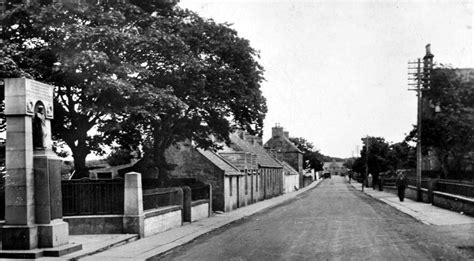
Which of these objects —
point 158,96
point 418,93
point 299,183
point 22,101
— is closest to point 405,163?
point 299,183

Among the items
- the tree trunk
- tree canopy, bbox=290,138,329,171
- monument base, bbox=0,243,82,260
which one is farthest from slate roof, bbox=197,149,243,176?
tree canopy, bbox=290,138,329,171

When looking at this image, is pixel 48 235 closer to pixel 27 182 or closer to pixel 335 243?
pixel 27 182

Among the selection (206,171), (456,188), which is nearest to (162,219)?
(206,171)

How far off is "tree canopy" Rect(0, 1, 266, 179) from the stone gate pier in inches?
209

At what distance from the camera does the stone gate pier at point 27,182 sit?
12.5 m

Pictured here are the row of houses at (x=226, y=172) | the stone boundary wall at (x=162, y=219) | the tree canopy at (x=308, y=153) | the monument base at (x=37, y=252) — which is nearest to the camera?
the monument base at (x=37, y=252)

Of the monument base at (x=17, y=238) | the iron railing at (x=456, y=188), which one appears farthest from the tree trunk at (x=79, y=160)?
the iron railing at (x=456, y=188)

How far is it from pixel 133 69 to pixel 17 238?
891 cm

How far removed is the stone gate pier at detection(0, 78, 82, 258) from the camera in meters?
12.5

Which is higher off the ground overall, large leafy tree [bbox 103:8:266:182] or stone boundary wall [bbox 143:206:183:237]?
large leafy tree [bbox 103:8:266:182]

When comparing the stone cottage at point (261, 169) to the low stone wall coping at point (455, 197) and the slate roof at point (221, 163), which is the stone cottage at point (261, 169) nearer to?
the slate roof at point (221, 163)

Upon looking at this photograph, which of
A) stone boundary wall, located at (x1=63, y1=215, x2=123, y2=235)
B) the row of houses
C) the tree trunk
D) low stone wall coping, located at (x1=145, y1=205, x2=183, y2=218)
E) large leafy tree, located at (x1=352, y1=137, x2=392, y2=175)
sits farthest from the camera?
large leafy tree, located at (x1=352, y1=137, x2=392, y2=175)

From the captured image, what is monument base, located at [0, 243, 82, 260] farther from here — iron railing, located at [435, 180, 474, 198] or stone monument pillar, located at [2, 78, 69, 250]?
iron railing, located at [435, 180, 474, 198]

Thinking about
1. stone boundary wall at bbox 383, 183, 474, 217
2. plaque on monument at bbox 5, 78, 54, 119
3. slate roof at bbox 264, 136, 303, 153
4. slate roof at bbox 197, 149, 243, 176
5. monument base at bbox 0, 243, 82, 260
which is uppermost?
plaque on monument at bbox 5, 78, 54, 119
